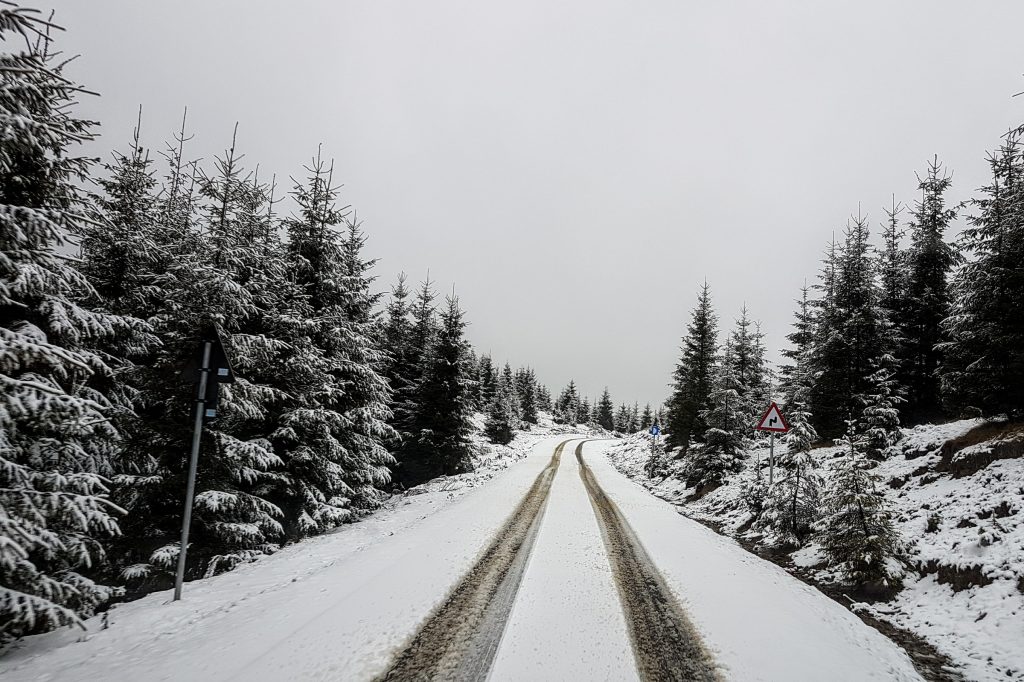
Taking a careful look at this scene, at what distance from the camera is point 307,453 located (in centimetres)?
1254

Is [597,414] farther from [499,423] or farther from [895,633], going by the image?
[895,633]

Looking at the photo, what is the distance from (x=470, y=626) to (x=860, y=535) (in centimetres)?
744

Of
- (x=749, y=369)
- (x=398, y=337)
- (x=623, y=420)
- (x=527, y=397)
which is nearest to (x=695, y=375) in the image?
(x=749, y=369)

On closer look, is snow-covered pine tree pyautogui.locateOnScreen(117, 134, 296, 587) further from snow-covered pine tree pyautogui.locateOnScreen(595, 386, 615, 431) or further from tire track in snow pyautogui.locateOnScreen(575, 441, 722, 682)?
snow-covered pine tree pyautogui.locateOnScreen(595, 386, 615, 431)

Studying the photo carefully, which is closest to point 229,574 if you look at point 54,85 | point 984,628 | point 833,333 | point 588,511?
point 54,85

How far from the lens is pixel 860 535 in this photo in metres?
7.79

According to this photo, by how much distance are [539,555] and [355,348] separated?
9.46m

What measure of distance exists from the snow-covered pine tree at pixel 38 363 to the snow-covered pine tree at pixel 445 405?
15.8 meters

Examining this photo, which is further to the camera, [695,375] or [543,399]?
[543,399]

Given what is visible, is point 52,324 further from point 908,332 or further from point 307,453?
point 908,332

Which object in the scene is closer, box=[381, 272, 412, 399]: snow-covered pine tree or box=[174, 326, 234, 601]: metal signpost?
box=[174, 326, 234, 601]: metal signpost

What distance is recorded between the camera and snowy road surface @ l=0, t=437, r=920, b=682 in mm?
4535

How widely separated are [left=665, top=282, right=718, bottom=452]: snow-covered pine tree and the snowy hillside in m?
9.80

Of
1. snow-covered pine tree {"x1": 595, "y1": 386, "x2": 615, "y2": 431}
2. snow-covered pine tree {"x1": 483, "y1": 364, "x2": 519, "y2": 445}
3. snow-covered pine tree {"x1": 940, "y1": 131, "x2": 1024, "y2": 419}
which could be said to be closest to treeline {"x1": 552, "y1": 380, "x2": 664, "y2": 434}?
snow-covered pine tree {"x1": 595, "y1": 386, "x2": 615, "y2": 431}
